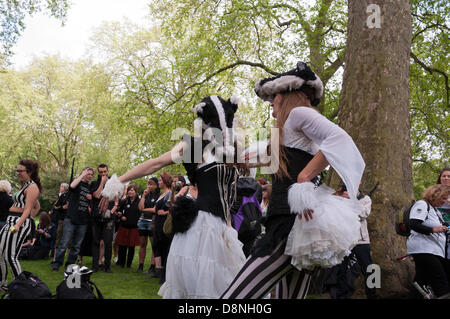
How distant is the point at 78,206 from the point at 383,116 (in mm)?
6424

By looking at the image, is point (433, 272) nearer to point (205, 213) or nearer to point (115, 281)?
point (205, 213)

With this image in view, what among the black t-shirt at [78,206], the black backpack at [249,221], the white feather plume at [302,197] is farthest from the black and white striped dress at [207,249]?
the black t-shirt at [78,206]

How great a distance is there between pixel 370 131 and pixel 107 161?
35478 millimetres

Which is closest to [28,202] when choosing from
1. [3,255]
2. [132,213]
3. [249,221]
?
[3,255]

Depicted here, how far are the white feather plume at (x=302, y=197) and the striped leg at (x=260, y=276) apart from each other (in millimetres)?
283

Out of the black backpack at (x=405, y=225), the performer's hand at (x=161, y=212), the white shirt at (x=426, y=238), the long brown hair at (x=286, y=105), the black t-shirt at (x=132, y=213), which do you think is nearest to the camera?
the long brown hair at (x=286, y=105)

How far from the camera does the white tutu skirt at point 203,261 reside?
3434mm

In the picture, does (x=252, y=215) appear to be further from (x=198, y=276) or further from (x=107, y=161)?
(x=107, y=161)

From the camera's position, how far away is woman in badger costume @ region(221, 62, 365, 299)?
2508 millimetres

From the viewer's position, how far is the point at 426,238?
6082 mm

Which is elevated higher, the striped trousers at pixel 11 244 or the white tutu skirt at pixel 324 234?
the white tutu skirt at pixel 324 234

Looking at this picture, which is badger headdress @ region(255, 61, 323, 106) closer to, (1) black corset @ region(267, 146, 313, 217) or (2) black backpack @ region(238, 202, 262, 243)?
(1) black corset @ region(267, 146, 313, 217)

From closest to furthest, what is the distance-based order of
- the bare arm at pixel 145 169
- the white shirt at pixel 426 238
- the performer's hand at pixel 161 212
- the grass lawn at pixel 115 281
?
1. the bare arm at pixel 145 169
2. the white shirt at pixel 426 238
3. the grass lawn at pixel 115 281
4. the performer's hand at pixel 161 212

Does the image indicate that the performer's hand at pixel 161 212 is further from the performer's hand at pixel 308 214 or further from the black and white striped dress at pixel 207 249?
the performer's hand at pixel 308 214
